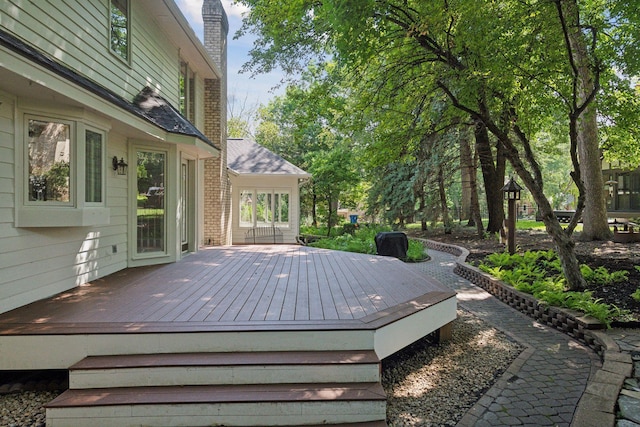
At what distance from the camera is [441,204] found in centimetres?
1591

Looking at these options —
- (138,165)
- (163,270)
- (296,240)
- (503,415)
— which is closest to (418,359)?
(503,415)

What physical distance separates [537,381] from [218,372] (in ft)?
9.44

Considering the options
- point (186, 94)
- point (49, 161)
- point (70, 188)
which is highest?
point (186, 94)

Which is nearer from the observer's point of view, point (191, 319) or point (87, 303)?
point (191, 319)

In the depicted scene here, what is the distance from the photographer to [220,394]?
10.1ft

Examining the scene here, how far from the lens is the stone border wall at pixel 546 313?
15.1 feet

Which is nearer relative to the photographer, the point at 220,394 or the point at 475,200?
the point at 220,394

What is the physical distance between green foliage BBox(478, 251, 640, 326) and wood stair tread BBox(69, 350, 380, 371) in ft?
11.1

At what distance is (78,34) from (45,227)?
8.15 feet

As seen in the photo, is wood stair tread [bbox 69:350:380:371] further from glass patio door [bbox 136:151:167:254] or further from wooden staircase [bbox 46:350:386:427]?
glass patio door [bbox 136:151:167:254]

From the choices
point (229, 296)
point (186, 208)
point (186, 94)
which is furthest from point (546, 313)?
A: point (186, 94)

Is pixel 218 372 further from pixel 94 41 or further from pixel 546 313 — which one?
pixel 94 41

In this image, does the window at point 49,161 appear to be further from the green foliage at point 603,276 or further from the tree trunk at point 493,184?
the tree trunk at point 493,184

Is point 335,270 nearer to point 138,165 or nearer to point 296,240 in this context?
point 138,165
